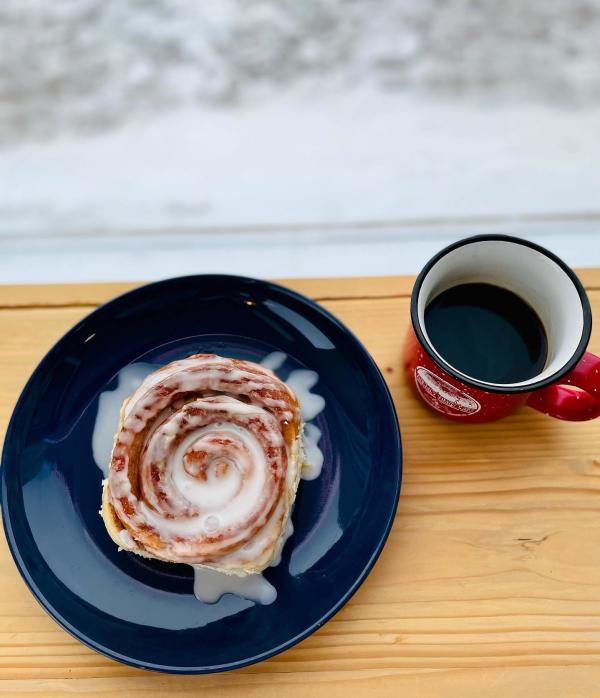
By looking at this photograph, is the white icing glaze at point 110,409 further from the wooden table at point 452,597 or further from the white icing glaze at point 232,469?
the wooden table at point 452,597

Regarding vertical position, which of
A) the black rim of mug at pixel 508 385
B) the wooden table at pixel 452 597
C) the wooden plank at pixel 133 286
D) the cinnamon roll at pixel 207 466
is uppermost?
the black rim of mug at pixel 508 385

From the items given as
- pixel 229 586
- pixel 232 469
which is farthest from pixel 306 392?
pixel 229 586

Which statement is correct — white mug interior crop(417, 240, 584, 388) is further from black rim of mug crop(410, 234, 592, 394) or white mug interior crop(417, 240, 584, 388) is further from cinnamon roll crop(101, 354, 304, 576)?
cinnamon roll crop(101, 354, 304, 576)

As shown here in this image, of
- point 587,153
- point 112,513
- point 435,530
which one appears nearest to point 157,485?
point 112,513

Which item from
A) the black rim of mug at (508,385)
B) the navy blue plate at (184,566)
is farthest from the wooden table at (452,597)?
the black rim of mug at (508,385)

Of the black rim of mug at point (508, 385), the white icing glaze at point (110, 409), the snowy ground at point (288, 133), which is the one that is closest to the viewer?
the black rim of mug at point (508, 385)

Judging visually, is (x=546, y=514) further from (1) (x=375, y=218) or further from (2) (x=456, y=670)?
(1) (x=375, y=218)

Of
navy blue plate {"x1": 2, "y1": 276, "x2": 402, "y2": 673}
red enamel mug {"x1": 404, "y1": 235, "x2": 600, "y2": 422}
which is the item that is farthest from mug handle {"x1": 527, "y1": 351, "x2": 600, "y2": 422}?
navy blue plate {"x1": 2, "y1": 276, "x2": 402, "y2": 673}

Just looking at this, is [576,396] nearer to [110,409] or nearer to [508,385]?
[508,385]
